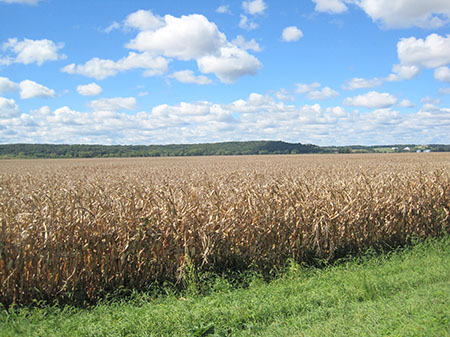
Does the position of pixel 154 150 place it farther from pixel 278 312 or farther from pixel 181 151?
pixel 278 312

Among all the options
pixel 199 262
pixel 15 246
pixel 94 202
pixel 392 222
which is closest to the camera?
pixel 15 246

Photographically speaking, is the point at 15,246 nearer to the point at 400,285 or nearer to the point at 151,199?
the point at 151,199

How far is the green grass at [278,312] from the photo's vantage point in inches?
178

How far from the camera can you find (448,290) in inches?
219

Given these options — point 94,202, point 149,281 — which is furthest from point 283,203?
point 94,202

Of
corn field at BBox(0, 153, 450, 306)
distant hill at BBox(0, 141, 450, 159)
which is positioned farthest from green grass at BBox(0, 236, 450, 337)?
distant hill at BBox(0, 141, 450, 159)

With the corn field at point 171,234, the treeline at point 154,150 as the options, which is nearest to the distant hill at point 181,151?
the treeline at point 154,150

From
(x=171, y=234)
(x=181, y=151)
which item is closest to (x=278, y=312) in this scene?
(x=171, y=234)

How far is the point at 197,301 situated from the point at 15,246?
9.88 feet

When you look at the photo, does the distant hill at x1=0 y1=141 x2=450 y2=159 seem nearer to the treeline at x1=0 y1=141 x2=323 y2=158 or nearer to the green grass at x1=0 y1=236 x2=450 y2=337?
the treeline at x1=0 y1=141 x2=323 y2=158

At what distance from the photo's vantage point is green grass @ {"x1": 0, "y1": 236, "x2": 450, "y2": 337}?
453 centimetres

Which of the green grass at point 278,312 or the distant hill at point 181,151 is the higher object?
the distant hill at point 181,151

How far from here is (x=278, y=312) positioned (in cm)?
516

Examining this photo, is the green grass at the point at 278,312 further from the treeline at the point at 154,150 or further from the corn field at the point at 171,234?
the treeline at the point at 154,150
